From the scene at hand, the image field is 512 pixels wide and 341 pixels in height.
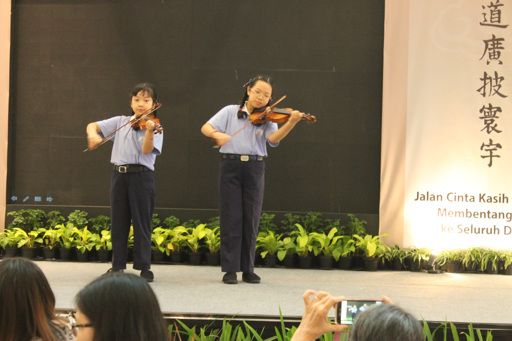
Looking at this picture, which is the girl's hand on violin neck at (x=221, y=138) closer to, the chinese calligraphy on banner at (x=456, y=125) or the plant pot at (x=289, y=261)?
the plant pot at (x=289, y=261)

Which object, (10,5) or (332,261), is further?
(10,5)

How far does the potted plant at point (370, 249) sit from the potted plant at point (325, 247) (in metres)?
0.21

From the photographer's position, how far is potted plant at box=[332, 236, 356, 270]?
5.25 meters

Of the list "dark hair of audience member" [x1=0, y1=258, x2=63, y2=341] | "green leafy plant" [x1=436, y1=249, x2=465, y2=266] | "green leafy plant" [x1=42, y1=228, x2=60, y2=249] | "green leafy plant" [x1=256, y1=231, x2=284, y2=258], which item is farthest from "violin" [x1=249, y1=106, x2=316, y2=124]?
"dark hair of audience member" [x1=0, y1=258, x2=63, y2=341]

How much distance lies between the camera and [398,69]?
221 inches

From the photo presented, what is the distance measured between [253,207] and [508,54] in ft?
9.21

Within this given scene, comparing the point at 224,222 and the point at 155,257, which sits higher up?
the point at 224,222

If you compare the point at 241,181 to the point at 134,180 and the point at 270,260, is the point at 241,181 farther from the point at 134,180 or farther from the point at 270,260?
the point at 270,260

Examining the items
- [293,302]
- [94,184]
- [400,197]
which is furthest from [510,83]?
[94,184]

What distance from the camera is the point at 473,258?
5234 mm

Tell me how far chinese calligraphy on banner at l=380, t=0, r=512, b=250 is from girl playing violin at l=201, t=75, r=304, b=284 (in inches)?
70.9

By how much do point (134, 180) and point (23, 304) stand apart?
2.55 metres

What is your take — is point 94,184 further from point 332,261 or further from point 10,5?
point 332,261

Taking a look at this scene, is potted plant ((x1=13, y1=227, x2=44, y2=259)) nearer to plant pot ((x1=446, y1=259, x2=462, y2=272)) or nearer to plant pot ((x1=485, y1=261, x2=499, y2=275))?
plant pot ((x1=446, y1=259, x2=462, y2=272))
